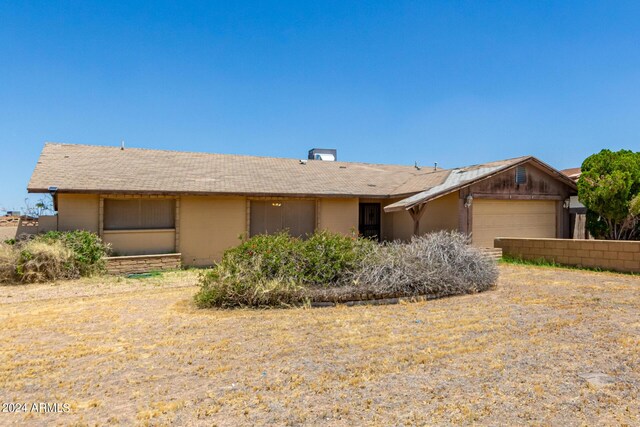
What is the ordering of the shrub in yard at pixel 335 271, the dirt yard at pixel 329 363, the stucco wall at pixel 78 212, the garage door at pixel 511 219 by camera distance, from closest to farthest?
the dirt yard at pixel 329 363 → the shrub in yard at pixel 335 271 → the stucco wall at pixel 78 212 → the garage door at pixel 511 219

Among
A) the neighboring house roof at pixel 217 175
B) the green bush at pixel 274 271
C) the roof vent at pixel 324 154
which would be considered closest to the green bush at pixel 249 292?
the green bush at pixel 274 271

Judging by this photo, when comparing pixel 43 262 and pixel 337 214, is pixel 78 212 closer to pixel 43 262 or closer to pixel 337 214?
pixel 43 262

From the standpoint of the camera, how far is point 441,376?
3889mm

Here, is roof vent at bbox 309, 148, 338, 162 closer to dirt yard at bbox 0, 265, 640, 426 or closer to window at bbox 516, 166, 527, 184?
window at bbox 516, 166, 527, 184

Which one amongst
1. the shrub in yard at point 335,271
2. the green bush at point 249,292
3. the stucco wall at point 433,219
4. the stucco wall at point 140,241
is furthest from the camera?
the stucco wall at point 433,219

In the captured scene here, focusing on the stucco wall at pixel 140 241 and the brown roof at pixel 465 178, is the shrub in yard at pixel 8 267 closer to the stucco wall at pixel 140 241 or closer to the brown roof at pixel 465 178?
the stucco wall at pixel 140 241

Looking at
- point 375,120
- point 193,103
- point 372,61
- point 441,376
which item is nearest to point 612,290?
point 441,376

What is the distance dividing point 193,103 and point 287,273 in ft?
42.7

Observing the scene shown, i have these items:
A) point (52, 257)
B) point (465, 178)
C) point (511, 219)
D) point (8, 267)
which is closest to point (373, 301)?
point (52, 257)

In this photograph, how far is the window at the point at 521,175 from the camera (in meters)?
14.6

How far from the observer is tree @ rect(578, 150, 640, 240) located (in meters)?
12.0

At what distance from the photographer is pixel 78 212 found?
11.3 m

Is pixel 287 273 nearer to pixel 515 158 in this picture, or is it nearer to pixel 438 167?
pixel 515 158

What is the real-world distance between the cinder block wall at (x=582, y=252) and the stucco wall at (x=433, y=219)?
2.10 m
